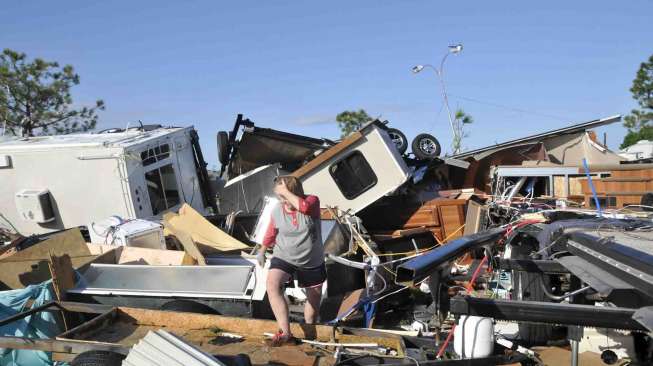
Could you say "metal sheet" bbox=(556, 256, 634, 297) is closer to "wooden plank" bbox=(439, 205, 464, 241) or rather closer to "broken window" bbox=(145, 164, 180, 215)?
"wooden plank" bbox=(439, 205, 464, 241)

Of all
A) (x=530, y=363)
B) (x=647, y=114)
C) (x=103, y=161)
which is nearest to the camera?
(x=530, y=363)

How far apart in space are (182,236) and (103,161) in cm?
272

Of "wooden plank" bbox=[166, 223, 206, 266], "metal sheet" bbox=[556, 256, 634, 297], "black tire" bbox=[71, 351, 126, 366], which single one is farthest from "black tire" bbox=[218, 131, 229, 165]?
"metal sheet" bbox=[556, 256, 634, 297]

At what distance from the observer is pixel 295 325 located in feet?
14.1

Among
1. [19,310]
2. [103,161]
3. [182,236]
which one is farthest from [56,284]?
[103,161]

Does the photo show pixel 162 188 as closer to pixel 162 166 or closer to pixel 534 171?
pixel 162 166

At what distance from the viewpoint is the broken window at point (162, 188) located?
9875 millimetres

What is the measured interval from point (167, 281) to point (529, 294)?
12.4 feet

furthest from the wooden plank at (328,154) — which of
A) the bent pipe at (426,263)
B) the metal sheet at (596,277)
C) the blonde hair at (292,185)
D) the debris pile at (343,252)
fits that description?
the metal sheet at (596,277)

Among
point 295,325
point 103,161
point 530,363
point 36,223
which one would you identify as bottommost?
point 530,363

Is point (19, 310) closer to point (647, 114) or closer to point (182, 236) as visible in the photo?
point (182, 236)

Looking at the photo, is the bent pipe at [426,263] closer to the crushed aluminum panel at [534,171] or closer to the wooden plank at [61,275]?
the wooden plank at [61,275]

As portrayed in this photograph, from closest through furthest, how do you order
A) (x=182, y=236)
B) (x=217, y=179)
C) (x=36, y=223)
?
(x=182, y=236) < (x=36, y=223) < (x=217, y=179)

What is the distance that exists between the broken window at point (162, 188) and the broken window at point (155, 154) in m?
0.18
